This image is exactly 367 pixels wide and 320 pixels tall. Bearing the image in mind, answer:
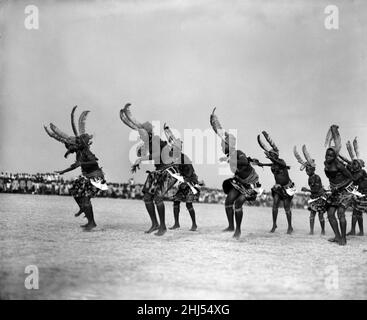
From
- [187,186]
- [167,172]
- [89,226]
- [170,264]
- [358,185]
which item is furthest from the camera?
[358,185]

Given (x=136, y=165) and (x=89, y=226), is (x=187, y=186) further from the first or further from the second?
(x=89, y=226)

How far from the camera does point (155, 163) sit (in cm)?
1122

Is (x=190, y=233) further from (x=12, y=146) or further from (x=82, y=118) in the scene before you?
(x=12, y=146)

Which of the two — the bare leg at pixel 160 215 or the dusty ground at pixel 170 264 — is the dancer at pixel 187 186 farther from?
the bare leg at pixel 160 215

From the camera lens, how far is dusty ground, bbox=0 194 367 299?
693 cm

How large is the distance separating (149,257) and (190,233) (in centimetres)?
335

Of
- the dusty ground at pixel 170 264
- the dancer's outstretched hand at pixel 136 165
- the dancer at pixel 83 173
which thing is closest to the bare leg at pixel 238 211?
the dusty ground at pixel 170 264

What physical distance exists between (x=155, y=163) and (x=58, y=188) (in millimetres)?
12699

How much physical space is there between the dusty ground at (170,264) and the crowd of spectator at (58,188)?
806 centimetres

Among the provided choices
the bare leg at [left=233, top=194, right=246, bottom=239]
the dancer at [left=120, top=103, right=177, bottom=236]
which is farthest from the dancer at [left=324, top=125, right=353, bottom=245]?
the dancer at [left=120, top=103, right=177, bottom=236]

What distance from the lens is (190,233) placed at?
11.7 metres

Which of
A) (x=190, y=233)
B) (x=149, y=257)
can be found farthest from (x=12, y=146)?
(x=149, y=257)

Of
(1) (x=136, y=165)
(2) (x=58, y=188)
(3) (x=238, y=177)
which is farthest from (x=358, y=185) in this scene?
(2) (x=58, y=188)
